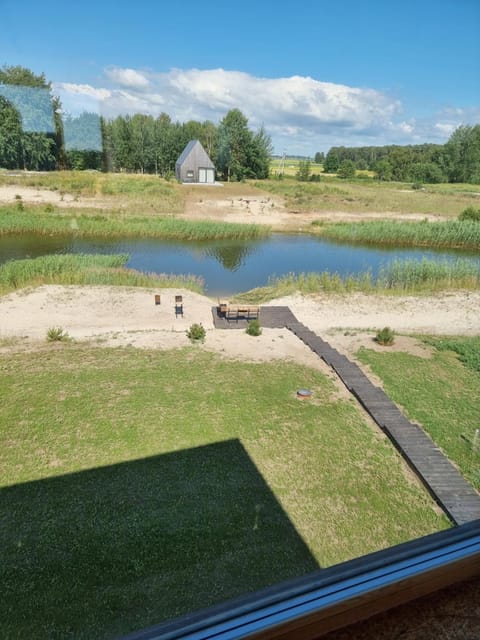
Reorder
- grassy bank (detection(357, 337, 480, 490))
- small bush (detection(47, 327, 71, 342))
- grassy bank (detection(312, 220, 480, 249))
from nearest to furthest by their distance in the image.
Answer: grassy bank (detection(357, 337, 480, 490))
small bush (detection(47, 327, 71, 342))
grassy bank (detection(312, 220, 480, 249))

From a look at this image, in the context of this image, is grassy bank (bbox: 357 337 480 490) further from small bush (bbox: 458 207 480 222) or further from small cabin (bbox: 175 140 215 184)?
small cabin (bbox: 175 140 215 184)

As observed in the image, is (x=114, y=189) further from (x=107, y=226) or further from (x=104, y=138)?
(x=107, y=226)

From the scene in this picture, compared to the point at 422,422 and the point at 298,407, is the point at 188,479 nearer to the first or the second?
the point at 298,407

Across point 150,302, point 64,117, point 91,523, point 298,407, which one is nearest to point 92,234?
point 64,117

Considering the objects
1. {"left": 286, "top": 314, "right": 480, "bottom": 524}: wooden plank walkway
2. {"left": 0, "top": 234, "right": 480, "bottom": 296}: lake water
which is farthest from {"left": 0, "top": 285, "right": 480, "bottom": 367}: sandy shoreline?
{"left": 0, "top": 234, "right": 480, "bottom": 296}: lake water

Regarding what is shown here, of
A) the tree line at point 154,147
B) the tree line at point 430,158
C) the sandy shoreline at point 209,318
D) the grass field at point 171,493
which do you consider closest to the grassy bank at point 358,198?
the tree line at point 154,147

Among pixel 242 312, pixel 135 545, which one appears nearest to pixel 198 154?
pixel 242 312
